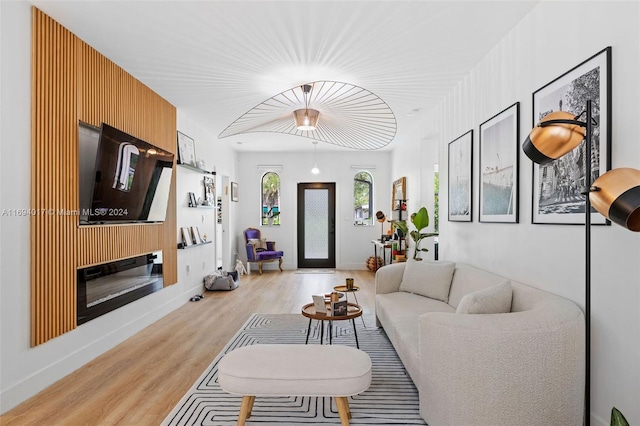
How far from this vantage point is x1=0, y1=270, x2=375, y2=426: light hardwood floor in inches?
94.9

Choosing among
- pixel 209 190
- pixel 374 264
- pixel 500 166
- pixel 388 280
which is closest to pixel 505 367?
pixel 500 166

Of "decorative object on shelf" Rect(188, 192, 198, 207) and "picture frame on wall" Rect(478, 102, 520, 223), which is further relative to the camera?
"decorative object on shelf" Rect(188, 192, 198, 207)

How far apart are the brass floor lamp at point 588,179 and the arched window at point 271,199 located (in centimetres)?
746

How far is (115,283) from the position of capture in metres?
3.80

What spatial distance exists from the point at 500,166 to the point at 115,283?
3.74 m

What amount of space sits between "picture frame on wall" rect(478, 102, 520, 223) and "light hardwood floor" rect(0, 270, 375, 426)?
1.88 m

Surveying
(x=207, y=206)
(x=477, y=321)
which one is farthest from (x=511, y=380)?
(x=207, y=206)

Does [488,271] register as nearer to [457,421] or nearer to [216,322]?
[457,421]

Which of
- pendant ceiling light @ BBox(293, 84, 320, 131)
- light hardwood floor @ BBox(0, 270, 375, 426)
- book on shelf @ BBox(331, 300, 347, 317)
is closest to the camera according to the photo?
light hardwood floor @ BBox(0, 270, 375, 426)

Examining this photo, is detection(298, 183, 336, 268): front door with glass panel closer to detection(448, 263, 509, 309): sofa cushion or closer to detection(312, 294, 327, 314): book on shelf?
detection(448, 263, 509, 309): sofa cushion

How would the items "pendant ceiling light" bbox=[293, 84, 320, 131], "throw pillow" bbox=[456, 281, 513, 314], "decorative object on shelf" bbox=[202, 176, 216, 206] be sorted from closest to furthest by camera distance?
"throw pillow" bbox=[456, 281, 513, 314], "pendant ceiling light" bbox=[293, 84, 320, 131], "decorative object on shelf" bbox=[202, 176, 216, 206]

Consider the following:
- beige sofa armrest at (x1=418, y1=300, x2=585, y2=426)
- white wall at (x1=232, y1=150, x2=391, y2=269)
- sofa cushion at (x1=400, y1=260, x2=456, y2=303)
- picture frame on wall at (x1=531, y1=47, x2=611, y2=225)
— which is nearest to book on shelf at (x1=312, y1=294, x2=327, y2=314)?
sofa cushion at (x1=400, y1=260, x2=456, y2=303)

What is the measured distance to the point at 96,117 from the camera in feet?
11.4

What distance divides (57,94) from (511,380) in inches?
143
